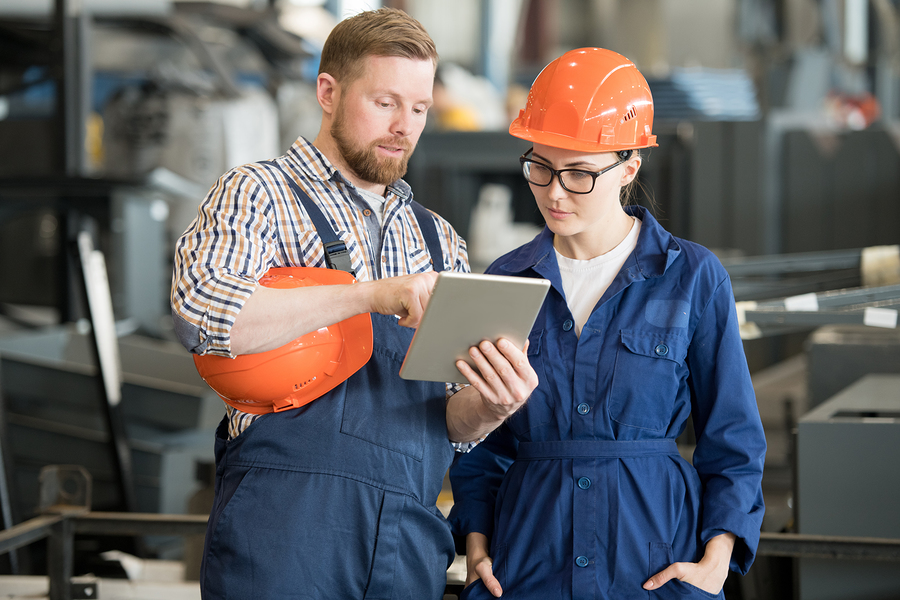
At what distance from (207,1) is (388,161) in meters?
5.35

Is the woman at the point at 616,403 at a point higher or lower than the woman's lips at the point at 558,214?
lower

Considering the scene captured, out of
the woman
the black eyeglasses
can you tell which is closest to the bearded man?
the woman

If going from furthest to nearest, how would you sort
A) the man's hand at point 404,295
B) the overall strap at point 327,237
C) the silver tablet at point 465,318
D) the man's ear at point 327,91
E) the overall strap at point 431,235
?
the overall strap at point 431,235
the man's ear at point 327,91
the overall strap at point 327,237
the man's hand at point 404,295
the silver tablet at point 465,318

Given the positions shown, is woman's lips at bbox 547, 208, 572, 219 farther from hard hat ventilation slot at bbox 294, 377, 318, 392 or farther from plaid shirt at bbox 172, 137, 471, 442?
hard hat ventilation slot at bbox 294, 377, 318, 392

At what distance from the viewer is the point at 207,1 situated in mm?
6328

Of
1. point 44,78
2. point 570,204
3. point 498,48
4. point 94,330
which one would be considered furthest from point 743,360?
point 498,48

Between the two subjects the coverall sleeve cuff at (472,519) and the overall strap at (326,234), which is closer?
the overall strap at (326,234)

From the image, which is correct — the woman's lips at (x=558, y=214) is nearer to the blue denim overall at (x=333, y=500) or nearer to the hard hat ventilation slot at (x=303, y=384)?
the blue denim overall at (x=333, y=500)

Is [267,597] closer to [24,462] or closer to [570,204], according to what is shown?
[570,204]

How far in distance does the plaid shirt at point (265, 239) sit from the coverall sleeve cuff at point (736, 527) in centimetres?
49

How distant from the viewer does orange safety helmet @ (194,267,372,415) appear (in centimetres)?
142

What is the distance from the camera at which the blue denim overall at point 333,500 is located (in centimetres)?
145

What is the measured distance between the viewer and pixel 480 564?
5.21ft

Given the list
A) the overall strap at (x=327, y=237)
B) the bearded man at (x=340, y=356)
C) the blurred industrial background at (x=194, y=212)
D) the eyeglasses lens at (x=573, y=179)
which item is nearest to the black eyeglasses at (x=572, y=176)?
the eyeglasses lens at (x=573, y=179)
